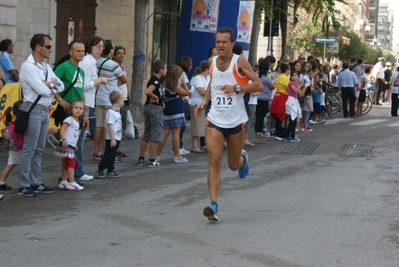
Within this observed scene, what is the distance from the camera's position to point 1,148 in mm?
14484

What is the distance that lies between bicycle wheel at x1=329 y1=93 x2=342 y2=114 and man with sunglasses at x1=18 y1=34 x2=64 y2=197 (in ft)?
61.4

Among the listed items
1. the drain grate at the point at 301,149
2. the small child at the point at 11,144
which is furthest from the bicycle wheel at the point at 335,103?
the small child at the point at 11,144

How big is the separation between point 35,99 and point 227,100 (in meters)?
2.39

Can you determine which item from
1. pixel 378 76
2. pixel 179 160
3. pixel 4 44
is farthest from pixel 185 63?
pixel 378 76

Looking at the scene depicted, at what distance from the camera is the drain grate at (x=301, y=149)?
15.4 metres

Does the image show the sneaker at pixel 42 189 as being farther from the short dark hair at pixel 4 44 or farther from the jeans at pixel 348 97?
the jeans at pixel 348 97

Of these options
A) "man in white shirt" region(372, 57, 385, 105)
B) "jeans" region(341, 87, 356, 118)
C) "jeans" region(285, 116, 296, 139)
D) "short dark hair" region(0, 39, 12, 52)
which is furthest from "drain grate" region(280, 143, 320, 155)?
"man in white shirt" region(372, 57, 385, 105)

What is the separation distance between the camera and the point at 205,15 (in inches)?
848

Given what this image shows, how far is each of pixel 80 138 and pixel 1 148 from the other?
413 centimetres

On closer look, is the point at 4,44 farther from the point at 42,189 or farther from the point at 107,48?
the point at 42,189

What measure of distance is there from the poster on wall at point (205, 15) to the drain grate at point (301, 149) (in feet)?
18.3

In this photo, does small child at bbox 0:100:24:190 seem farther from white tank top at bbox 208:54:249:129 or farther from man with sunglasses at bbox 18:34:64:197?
white tank top at bbox 208:54:249:129

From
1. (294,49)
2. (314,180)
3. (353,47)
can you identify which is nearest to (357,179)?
(314,180)

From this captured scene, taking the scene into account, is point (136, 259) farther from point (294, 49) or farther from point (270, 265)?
point (294, 49)
